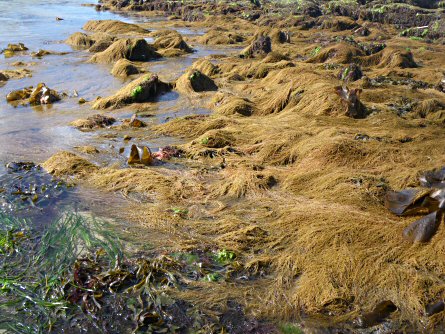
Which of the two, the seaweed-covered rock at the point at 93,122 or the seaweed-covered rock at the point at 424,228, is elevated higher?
the seaweed-covered rock at the point at 424,228

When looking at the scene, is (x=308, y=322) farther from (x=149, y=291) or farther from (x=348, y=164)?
(x=348, y=164)

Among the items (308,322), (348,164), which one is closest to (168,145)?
(348,164)

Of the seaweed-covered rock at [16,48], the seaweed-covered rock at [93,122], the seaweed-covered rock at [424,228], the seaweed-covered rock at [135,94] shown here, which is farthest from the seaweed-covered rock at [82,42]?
the seaweed-covered rock at [424,228]

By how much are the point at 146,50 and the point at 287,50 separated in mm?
5200

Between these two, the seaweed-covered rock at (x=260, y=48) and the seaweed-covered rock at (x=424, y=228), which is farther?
the seaweed-covered rock at (x=260, y=48)

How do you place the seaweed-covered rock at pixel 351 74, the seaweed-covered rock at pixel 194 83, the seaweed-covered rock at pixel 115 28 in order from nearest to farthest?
the seaweed-covered rock at pixel 351 74 → the seaweed-covered rock at pixel 194 83 → the seaweed-covered rock at pixel 115 28

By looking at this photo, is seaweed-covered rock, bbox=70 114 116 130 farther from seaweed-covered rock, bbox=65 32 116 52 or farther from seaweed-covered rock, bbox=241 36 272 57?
seaweed-covered rock, bbox=65 32 116 52

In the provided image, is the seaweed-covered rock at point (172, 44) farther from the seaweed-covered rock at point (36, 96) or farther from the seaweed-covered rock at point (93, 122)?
the seaweed-covered rock at point (93, 122)

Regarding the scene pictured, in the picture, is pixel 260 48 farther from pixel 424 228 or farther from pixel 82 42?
pixel 424 228

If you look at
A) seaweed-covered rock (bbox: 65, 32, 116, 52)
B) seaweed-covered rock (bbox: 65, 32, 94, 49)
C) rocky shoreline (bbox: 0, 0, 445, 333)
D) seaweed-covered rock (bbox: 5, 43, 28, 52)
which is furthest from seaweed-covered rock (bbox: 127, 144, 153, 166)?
seaweed-covered rock (bbox: 65, 32, 94, 49)

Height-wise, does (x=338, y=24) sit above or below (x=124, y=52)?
above

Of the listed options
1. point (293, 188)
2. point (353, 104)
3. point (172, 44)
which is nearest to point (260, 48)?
point (172, 44)

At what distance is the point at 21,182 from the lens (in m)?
5.63

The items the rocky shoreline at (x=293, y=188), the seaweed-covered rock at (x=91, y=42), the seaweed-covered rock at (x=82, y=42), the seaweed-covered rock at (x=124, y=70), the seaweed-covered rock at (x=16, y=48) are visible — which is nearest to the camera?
the rocky shoreline at (x=293, y=188)
